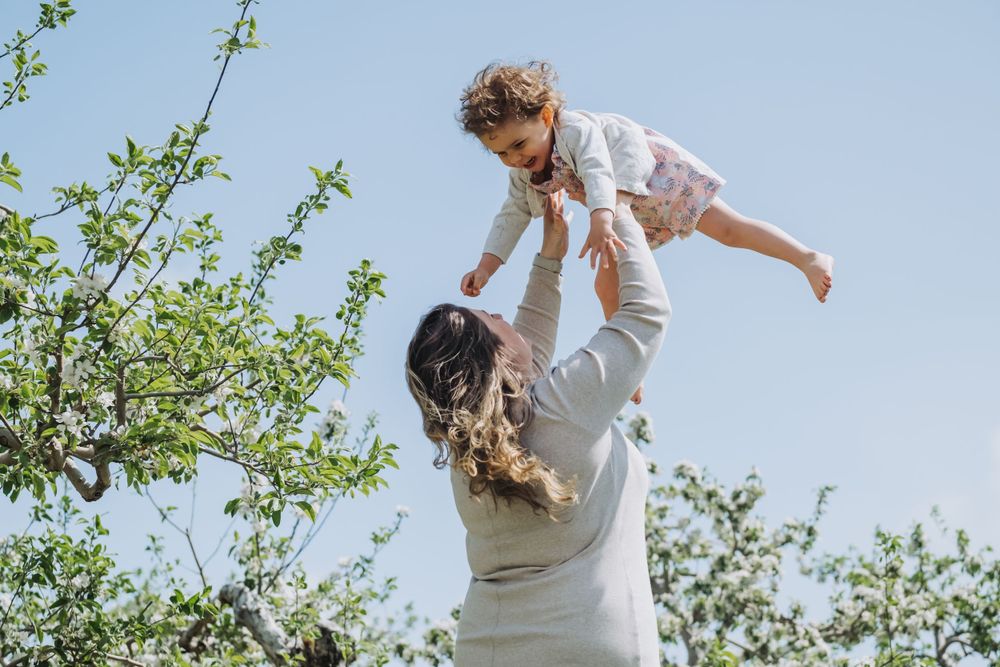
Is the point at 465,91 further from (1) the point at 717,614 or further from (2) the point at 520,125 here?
(1) the point at 717,614

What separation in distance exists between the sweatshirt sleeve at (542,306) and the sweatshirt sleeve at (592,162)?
0.18m

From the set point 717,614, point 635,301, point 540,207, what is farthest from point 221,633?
point 717,614

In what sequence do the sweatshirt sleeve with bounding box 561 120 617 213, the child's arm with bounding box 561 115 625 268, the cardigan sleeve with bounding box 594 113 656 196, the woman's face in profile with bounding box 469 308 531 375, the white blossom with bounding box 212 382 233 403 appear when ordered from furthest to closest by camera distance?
the white blossom with bounding box 212 382 233 403 → the cardigan sleeve with bounding box 594 113 656 196 → the sweatshirt sleeve with bounding box 561 120 617 213 → the child's arm with bounding box 561 115 625 268 → the woman's face in profile with bounding box 469 308 531 375

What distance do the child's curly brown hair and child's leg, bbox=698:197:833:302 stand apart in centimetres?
51

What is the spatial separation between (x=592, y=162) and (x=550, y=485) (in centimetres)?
103

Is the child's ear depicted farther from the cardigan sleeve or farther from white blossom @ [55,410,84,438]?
white blossom @ [55,410,84,438]

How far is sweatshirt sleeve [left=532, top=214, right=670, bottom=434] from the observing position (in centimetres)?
209

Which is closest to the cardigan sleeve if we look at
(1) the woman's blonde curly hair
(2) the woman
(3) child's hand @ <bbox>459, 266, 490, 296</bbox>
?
(3) child's hand @ <bbox>459, 266, 490, 296</bbox>

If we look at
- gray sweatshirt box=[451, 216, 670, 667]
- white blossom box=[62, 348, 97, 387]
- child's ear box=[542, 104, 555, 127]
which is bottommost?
gray sweatshirt box=[451, 216, 670, 667]

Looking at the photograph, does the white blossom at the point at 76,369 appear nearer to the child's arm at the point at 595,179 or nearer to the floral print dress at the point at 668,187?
the floral print dress at the point at 668,187

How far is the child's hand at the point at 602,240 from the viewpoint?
2.33m

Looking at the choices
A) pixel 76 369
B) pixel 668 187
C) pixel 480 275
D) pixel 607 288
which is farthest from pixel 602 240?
pixel 76 369

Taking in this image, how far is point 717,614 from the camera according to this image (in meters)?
9.00

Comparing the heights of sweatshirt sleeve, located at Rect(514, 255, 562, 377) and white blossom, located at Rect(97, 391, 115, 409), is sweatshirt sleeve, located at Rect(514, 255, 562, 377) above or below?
below
